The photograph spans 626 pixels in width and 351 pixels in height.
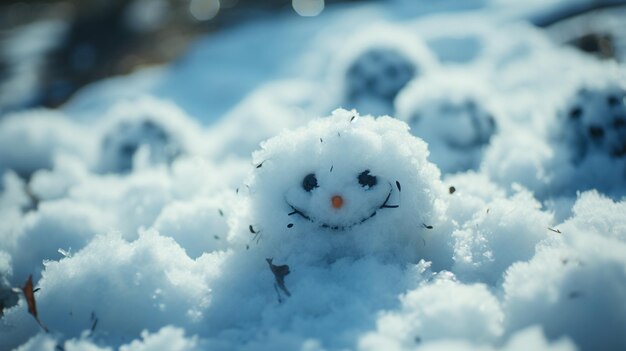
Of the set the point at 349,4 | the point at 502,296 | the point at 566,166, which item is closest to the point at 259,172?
the point at 502,296

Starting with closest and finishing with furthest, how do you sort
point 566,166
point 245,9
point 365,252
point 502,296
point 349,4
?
point 502,296, point 365,252, point 566,166, point 349,4, point 245,9

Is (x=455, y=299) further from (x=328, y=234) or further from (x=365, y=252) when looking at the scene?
(x=328, y=234)

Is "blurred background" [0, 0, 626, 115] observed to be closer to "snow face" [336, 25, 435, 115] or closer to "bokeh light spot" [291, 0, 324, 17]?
"bokeh light spot" [291, 0, 324, 17]

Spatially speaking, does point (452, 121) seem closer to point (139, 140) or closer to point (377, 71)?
point (377, 71)

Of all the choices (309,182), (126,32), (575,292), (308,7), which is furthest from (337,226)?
(126,32)

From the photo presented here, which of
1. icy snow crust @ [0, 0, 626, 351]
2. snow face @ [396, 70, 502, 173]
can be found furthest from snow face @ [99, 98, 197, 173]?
snow face @ [396, 70, 502, 173]
